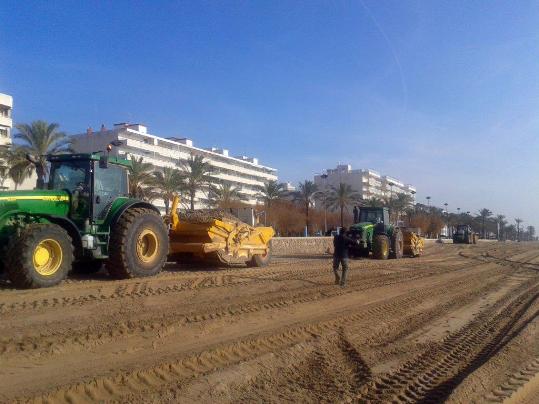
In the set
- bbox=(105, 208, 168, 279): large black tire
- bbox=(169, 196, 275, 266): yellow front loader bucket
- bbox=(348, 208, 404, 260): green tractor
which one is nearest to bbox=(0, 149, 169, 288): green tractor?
bbox=(105, 208, 168, 279): large black tire

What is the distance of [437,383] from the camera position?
4766mm

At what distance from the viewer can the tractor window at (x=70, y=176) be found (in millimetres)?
9727

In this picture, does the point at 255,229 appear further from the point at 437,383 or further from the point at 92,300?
the point at 437,383

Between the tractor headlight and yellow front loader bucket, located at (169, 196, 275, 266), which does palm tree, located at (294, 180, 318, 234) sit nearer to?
yellow front loader bucket, located at (169, 196, 275, 266)

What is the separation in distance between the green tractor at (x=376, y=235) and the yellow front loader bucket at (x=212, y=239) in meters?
6.91

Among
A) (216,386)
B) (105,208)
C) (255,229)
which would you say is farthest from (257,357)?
(255,229)

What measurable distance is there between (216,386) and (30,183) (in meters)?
36.0

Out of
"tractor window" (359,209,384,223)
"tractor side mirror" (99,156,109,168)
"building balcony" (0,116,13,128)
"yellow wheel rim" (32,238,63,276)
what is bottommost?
"yellow wheel rim" (32,238,63,276)

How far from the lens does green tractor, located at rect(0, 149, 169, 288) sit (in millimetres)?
7871

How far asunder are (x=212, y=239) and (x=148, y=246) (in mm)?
1998

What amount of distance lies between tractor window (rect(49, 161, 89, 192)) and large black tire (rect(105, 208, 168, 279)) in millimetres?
1055

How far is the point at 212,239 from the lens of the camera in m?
12.2

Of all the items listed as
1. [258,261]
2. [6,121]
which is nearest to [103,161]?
[258,261]

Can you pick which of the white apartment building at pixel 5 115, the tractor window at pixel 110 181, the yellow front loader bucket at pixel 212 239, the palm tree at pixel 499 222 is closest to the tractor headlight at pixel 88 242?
the tractor window at pixel 110 181
